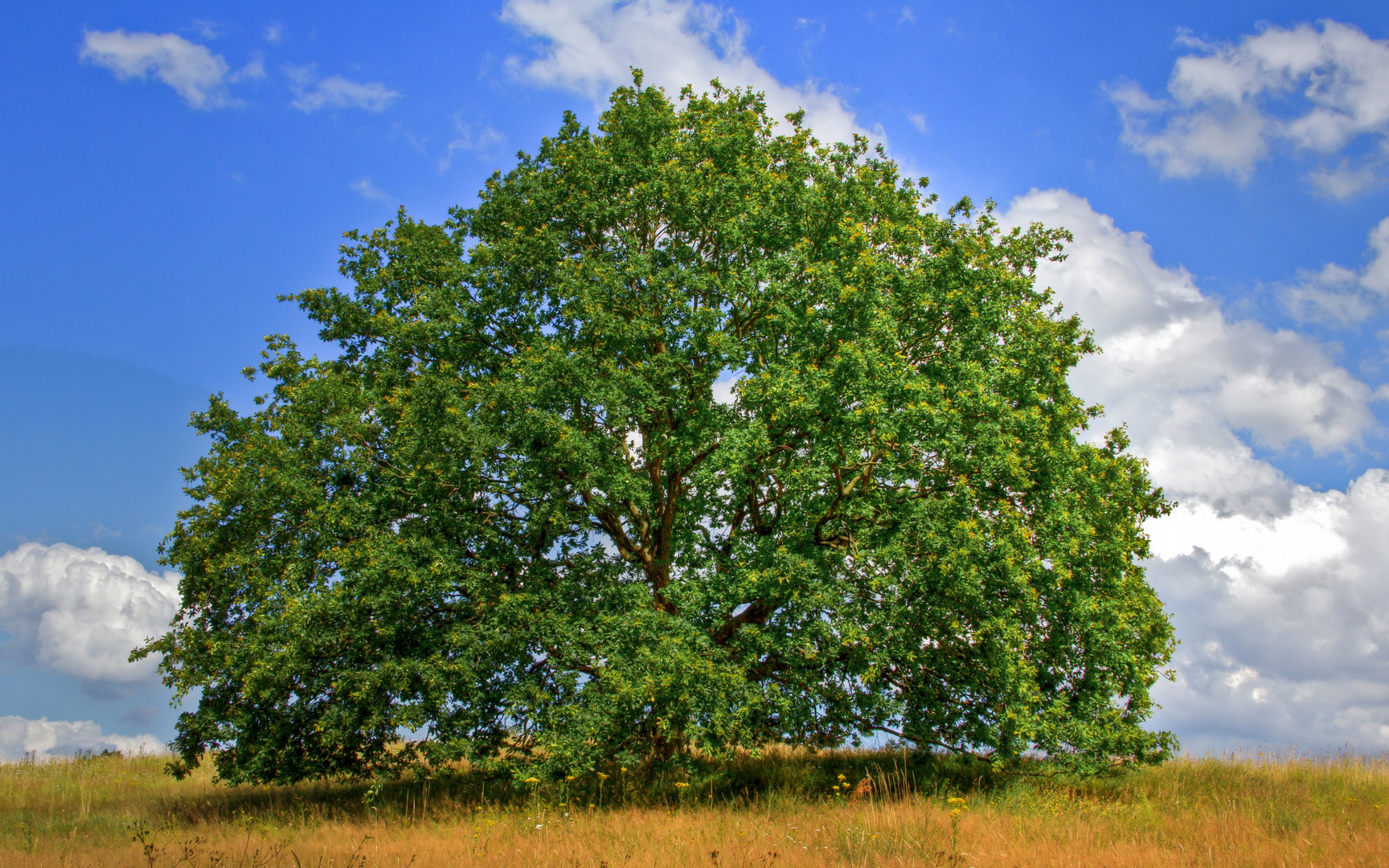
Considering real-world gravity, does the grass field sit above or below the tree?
below

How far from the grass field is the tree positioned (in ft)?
3.42

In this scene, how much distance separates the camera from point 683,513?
18391mm

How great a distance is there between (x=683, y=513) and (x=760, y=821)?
7.17 m

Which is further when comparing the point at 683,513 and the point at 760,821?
the point at 683,513

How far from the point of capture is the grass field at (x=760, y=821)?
10.9 metres

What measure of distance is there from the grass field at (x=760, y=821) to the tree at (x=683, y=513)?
1.04 metres

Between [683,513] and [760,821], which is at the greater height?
[683,513]

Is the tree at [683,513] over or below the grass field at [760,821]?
over

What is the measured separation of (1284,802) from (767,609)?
1029 centimetres

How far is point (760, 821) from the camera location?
1295cm

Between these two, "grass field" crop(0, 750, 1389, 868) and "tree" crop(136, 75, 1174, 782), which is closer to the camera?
"grass field" crop(0, 750, 1389, 868)

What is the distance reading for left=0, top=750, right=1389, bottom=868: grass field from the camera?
35.9ft

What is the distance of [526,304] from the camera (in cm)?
1798

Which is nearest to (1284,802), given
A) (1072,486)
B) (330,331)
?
(1072,486)
